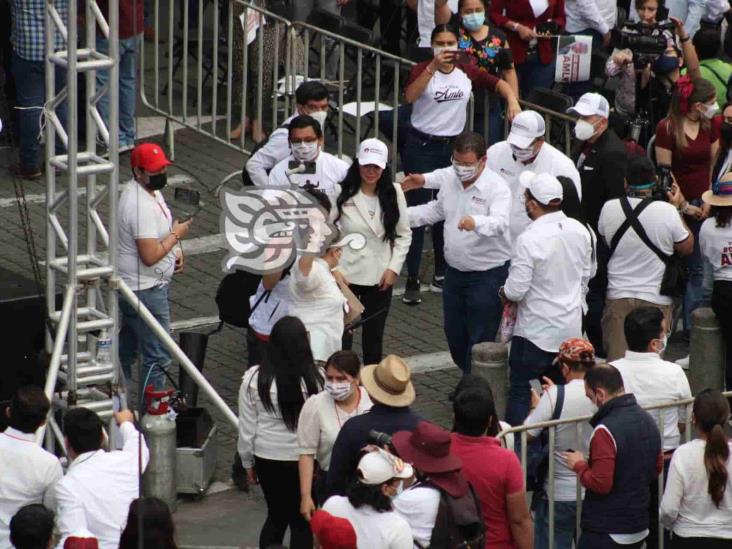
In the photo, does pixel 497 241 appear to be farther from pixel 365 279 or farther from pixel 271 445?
pixel 271 445

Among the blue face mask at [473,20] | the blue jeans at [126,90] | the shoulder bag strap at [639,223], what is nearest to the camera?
the shoulder bag strap at [639,223]

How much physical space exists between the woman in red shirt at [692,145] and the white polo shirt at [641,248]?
57.9 inches

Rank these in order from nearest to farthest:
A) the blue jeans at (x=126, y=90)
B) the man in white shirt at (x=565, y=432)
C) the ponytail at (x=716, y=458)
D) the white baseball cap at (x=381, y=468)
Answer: the white baseball cap at (x=381, y=468) → the ponytail at (x=716, y=458) → the man in white shirt at (x=565, y=432) → the blue jeans at (x=126, y=90)

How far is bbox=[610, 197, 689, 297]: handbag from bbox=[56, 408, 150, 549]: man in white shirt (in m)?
3.81

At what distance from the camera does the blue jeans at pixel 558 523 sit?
851 centimetres

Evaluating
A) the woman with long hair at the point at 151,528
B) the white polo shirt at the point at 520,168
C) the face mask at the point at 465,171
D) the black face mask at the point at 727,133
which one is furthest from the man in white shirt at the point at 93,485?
the black face mask at the point at 727,133

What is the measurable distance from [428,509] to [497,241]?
3.68m

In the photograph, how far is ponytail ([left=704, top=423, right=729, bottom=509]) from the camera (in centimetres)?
776

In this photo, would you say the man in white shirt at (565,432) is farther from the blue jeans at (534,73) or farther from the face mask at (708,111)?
the blue jeans at (534,73)

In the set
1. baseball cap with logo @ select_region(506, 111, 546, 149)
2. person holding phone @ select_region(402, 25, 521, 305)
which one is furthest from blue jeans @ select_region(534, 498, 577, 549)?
person holding phone @ select_region(402, 25, 521, 305)

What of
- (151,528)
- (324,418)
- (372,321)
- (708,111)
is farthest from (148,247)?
(708,111)

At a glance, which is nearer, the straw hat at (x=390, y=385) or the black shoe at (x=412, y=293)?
the straw hat at (x=390, y=385)

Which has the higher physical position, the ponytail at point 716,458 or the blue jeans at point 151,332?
the ponytail at point 716,458

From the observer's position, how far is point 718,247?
10.6 meters
